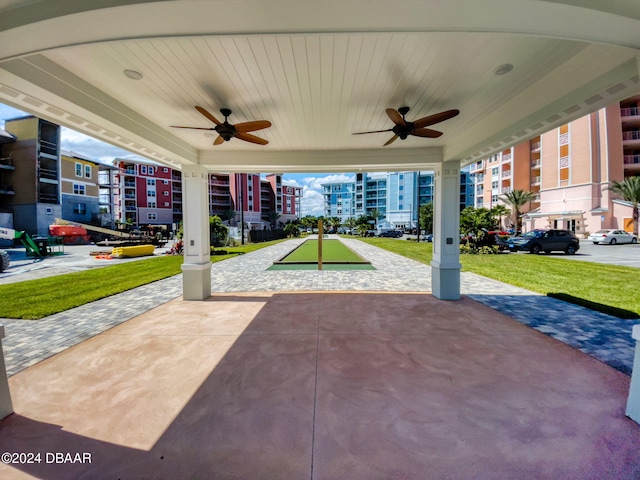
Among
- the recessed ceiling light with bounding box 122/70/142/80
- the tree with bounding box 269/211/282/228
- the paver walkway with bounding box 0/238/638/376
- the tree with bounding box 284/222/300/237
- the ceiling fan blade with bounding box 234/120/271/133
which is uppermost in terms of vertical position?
the tree with bounding box 269/211/282/228

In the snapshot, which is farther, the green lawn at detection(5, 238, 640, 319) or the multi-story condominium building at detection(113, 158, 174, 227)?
the multi-story condominium building at detection(113, 158, 174, 227)

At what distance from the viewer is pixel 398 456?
7.13ft

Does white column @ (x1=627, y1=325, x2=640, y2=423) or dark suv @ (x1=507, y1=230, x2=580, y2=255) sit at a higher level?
dark suv @ (x1=507, y1=230, x2=580, y2=255)

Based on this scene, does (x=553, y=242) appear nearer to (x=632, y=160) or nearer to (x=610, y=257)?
(x=610, y=257)

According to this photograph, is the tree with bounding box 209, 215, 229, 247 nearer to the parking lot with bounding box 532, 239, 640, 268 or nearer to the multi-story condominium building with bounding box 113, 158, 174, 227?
the parking lot with bounding box 532, 239, 640, 268

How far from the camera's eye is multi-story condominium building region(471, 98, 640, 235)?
1128 inches

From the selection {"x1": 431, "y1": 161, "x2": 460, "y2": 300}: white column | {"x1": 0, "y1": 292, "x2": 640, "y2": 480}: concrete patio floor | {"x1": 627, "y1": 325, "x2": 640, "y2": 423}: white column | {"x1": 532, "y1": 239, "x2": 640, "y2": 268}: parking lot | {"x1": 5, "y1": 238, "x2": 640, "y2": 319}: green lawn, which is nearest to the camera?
{"x1": 0, "y1": 292, "x2": 640, "y2": 480}: concrete patio floor

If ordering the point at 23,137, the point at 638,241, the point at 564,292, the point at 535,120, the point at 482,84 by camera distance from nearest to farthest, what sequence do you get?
the point at 482,84
the point at 535,120
the point at 564,292
the point at 638,241
the point at 23,137

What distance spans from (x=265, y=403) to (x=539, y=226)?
4184 centimetres

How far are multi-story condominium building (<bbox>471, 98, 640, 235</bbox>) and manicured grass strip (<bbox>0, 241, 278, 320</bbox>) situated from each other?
122 feet

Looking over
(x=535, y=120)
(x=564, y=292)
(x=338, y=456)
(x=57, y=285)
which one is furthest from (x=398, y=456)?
(x=57, y=285)

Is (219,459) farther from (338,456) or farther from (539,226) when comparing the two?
(539,226)

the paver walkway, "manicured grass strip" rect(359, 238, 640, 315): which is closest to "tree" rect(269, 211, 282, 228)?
the paver walkway

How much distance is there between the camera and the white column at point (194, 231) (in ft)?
22.0
